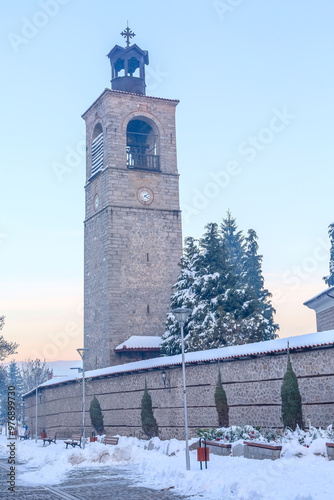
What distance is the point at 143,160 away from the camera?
43.8 m

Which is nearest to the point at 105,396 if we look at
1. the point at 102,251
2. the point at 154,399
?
the point at 154,399

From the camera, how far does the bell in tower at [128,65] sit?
1715 inches

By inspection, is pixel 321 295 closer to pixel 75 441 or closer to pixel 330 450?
pixel 75 441

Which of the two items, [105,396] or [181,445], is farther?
[105,396]

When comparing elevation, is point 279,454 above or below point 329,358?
below

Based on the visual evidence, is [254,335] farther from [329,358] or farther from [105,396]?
[329,358]

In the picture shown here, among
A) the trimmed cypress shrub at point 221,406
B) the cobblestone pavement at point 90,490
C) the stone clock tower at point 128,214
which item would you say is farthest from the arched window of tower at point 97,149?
the cobblestone pavement at point 90,490

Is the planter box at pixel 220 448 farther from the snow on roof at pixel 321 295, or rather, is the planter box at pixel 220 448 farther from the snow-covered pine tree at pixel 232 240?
the snow-covered pine tree at pixel 232 240

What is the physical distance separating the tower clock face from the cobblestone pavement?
954 inches

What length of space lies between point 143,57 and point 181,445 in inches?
1216

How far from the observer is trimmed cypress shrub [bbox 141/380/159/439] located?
27.9m

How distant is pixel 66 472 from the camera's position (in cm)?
2020

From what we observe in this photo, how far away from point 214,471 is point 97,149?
103 ft

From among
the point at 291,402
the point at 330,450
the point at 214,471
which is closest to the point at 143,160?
the point at 291,402
